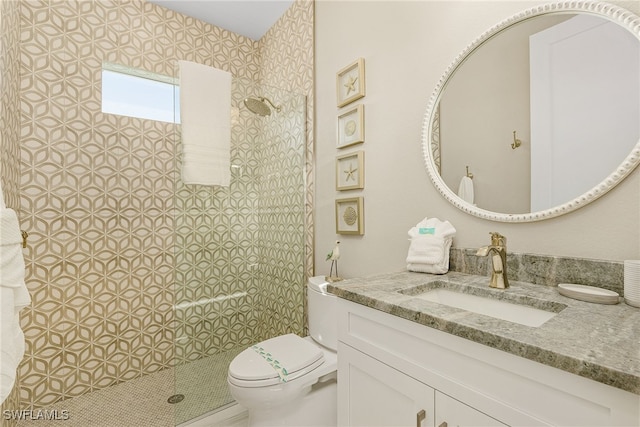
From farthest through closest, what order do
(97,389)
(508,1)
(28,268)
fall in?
(97,389) < (28,268) < (508,1)

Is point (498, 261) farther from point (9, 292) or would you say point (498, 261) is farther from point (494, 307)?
point (9, 292)

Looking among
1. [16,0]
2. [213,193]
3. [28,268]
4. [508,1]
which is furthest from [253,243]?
[16,0]

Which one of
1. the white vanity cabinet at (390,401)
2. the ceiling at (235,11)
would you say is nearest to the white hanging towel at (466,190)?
the white vanity cabinet at (390,401)

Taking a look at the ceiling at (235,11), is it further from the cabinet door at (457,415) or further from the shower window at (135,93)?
the cabinet door at (457,415)

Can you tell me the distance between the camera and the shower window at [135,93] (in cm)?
204

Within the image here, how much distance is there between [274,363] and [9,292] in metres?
0.94

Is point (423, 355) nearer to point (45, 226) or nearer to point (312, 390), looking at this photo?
point (312, 390)

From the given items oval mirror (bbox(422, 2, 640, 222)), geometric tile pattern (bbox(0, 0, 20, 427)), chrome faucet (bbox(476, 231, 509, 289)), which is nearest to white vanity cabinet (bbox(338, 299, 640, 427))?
chrome faucet (bbox(476, 231, 509, 289))

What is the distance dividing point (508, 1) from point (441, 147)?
1.90 ft

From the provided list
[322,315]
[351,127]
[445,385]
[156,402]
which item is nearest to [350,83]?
[351,127]

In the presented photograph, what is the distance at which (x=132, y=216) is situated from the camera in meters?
2.06

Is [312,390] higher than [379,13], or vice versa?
[379,13]

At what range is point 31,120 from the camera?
177 cm

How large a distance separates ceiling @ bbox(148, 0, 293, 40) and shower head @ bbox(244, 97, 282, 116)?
0.92 metres
